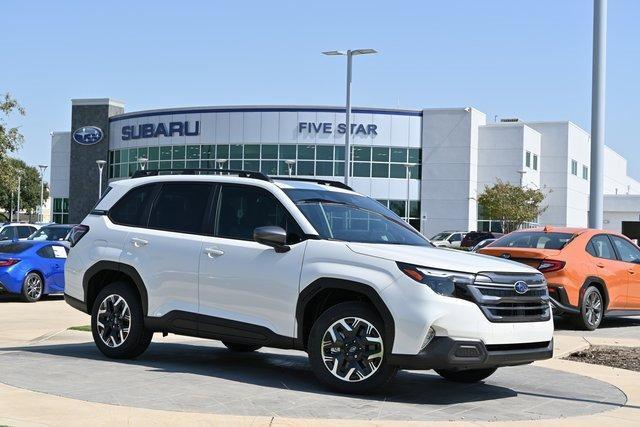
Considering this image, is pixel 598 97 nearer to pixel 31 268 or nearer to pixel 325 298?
pixel 325 298

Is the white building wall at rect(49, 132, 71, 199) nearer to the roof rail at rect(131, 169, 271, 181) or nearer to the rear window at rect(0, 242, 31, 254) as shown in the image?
the rear window at rect(0, 242, 31, 254)

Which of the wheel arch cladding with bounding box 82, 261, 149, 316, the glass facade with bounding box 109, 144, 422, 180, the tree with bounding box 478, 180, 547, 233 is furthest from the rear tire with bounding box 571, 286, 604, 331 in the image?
the glass facade with bounding box 109, 144, 422, 180

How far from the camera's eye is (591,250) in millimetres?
14508

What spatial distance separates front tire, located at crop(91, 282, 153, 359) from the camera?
9.20m

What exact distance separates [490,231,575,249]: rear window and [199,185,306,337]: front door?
6.98 meters

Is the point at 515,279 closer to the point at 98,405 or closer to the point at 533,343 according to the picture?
the point at 533,343

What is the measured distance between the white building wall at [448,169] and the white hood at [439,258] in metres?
57.2

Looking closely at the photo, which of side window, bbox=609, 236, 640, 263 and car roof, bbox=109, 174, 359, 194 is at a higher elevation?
car roof, bbox=109, 174, 359, 194

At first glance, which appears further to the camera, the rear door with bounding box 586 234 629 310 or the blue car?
the blue car

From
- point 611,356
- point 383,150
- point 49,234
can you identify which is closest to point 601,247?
point 611,356

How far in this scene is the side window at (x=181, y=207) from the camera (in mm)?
9047

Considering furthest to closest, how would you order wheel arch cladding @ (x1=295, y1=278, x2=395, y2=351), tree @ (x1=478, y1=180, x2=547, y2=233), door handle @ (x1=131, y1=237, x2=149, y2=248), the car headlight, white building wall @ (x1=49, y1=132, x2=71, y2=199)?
white building wall @ (x1=49, y1=132, x2=71, y2=199)
tree @ (x1=478, y1=180, x2=547, y2=233)
door handle @ (x1=131, y1=237, x2=149, y2=248)
wheel arch cladding @ (x1=295, y1=278, x2=395, y2=351)
the car headlight

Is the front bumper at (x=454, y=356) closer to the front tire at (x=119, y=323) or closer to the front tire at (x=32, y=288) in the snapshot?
the front tire at (x=119, y=323)

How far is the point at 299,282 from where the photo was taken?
7.93 meters
